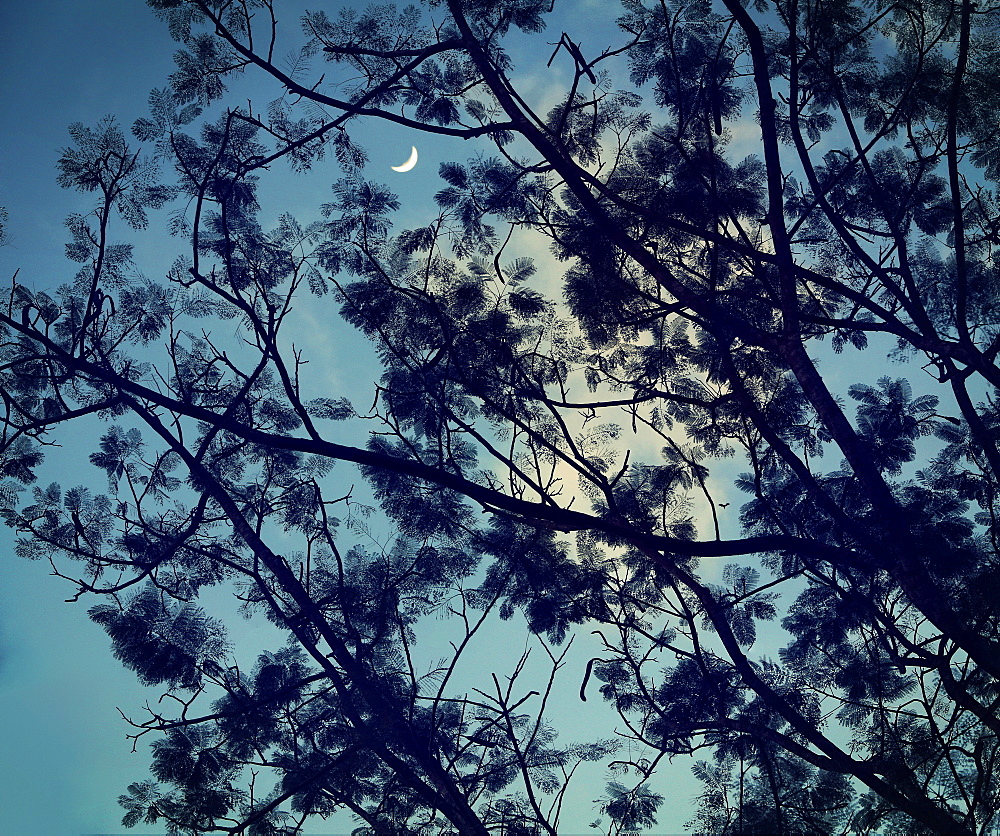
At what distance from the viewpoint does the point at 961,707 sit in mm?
3535

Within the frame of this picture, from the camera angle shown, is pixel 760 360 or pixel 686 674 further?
pixel 760 360

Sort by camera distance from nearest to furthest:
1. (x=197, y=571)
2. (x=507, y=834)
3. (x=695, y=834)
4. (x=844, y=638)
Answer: (x=695, y=834) → (x=507, y=834) → (x=844, y=638) → (x=197, y=571)

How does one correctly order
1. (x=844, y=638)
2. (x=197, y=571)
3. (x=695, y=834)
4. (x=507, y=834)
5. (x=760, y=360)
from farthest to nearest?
(x=197, y=571)
(x=760, y=360)
(x=844, y=638)
(x=507, y=834)
(x=695, y=834)

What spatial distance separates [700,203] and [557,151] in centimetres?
120

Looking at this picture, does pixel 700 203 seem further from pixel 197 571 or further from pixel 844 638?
pixel 197 571

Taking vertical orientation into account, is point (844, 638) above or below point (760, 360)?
below

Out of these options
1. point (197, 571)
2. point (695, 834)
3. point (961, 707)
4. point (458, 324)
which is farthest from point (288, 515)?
point (961, 707)

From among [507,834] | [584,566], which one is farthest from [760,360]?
[507,834]

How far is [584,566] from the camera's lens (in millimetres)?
5348

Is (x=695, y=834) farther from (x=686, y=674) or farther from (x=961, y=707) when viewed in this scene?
(x=961, y=707)

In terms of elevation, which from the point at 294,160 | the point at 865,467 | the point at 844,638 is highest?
→ the point at 294,160

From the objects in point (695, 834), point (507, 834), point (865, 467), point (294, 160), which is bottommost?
point (695, 834)

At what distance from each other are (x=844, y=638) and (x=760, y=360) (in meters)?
2.37

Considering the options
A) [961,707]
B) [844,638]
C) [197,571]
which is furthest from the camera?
[197,571]
